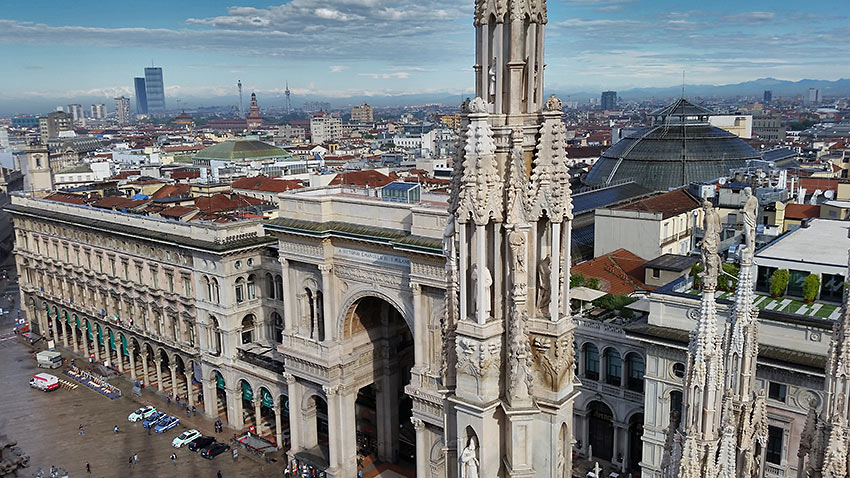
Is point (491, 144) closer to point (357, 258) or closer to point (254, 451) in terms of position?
point (357, 258)

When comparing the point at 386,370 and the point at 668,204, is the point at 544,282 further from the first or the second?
the point at 668,204

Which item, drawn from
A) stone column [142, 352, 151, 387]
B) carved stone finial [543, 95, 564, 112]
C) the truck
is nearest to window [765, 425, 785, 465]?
carved stone finial [543, 95, 564, 112]

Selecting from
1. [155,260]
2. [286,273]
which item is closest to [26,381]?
[155,260]

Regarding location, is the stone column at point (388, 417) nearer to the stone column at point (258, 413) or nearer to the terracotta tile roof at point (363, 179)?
the stone column at point (258, 413)

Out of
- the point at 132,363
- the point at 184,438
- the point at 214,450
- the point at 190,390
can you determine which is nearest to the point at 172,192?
the point at 132,363

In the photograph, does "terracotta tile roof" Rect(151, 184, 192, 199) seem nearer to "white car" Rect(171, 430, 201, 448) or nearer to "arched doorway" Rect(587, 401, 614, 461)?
"white car" Rect(171, 430, 201, 448)
